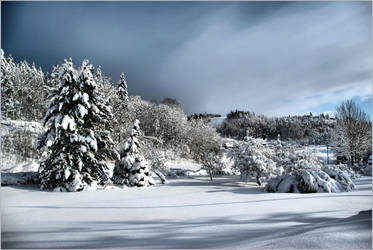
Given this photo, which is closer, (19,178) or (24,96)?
(19,178)

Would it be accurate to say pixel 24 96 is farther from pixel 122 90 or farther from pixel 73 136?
pixel 73 136

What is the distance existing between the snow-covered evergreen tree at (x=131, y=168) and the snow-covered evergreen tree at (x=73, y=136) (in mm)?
856

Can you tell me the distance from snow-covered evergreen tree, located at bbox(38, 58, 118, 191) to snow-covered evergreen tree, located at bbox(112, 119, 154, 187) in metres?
0.86

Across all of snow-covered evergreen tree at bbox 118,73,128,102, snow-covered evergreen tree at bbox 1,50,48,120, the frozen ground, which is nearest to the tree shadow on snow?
the frozen ground

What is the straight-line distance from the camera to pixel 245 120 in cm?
8781

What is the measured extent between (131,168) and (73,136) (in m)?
3.34

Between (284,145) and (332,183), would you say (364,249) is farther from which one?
(284,145)

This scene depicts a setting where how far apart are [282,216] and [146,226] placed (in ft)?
9.42

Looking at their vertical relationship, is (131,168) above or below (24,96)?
below

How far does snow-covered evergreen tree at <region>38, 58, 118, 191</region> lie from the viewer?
9.49 metres

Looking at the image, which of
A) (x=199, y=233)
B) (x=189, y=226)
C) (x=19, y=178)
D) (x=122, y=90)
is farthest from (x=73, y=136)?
(x=122, y=90)

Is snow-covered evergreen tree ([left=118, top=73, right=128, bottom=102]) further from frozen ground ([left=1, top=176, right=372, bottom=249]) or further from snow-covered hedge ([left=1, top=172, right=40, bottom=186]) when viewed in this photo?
frozen ground ([left=1, top=176, right=372, bottom=249])

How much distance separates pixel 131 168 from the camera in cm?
1133

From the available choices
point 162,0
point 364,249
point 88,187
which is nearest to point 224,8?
point 162,0
